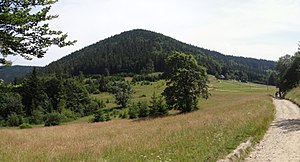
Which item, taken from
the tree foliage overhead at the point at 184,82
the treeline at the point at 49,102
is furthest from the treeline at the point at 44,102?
the tree foliage overhead at the point at 184,82

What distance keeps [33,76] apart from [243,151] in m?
108

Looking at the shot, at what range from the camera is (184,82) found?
158 ft

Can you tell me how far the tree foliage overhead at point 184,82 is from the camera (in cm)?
4788

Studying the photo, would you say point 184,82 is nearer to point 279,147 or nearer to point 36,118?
point 279,147

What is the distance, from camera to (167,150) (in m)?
12.0

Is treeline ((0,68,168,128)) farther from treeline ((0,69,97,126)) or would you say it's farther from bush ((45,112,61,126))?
bush ((45,112,61,126))

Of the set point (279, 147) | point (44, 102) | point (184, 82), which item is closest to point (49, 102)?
point (44, 102)

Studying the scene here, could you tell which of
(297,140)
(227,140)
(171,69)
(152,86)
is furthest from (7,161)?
(152,86)

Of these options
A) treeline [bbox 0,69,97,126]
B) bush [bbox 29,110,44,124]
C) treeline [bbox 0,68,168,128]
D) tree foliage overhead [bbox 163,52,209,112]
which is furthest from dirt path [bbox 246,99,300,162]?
bush [bbox 29,110,44,124]

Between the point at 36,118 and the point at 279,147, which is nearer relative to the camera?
the point at 279,147

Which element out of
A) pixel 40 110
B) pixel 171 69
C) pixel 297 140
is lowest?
pixel 40 110

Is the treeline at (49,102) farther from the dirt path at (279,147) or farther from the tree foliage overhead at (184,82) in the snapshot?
the dirt path at (279,147)

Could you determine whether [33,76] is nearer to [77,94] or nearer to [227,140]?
[77,94]

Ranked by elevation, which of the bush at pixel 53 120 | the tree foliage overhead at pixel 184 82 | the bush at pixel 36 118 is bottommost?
the bush at pixel 36 118
